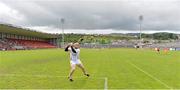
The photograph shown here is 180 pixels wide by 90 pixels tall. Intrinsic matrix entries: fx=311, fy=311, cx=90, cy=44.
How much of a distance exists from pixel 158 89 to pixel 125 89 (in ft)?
4.23

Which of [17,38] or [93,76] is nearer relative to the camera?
[93,76]

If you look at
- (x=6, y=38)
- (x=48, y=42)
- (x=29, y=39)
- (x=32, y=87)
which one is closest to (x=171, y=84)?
(x=32, y=87)

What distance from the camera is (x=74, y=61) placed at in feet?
49.6

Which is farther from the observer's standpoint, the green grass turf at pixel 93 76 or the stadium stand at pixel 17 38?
the stadium stand at pixel 17 38

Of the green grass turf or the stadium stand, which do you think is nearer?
the green grass turf

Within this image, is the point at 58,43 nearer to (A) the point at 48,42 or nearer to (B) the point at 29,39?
(A) the point at 48,42

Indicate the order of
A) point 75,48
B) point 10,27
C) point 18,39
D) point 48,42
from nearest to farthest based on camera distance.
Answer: point 75,48, point 10,27, point 18,39, point 48,42

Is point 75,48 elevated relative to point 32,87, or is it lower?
elevated

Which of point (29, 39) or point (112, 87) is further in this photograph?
point (29, 39)

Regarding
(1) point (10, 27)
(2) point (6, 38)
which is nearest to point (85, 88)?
(1) point (10, 27)

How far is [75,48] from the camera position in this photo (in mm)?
14906

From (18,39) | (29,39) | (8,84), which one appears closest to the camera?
(8,84)

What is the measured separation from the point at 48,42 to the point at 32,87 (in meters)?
133

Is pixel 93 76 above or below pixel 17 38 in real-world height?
below
